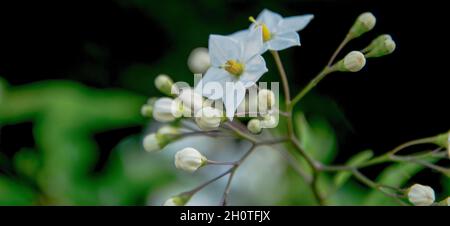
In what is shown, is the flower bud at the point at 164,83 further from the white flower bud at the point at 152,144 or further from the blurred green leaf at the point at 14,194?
the blurred green leaf at the point at 14,194

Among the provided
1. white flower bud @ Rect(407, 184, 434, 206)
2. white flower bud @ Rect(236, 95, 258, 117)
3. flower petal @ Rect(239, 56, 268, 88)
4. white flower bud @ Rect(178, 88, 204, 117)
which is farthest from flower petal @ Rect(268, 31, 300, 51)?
white flower bud @ Rect(407, 184, 434, 206)

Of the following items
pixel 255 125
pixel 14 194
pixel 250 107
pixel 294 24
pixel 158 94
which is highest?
pixel 158 94

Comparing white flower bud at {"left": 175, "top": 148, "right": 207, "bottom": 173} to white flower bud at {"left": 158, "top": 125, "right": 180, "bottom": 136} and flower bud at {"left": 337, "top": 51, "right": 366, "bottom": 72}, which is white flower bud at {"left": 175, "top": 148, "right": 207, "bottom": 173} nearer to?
white flower bud at {"left": 158, "top": 125, "right": 180, "bottom": 136}

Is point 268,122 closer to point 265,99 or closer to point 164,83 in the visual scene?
point 265,99

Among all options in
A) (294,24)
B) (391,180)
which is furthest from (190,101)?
(391,180)

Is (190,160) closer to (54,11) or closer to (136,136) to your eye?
(136,136)
